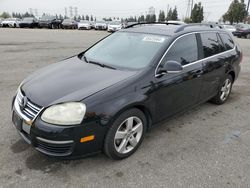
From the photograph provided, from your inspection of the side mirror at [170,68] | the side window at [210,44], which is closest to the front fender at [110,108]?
the side mirror at [170,68]

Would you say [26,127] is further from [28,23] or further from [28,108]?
[28,23]

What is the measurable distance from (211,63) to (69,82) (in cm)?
247

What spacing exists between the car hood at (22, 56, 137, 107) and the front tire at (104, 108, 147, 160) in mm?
440

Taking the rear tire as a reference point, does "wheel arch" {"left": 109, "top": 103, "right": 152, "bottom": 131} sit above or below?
above

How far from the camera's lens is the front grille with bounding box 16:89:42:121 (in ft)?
7.97

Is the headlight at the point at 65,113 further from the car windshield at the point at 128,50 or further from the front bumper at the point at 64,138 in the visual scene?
the car windshield at the point at 128,50

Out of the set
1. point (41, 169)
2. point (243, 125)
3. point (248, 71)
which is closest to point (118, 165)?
point (41, 169)

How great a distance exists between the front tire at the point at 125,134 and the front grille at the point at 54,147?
1.37 ft

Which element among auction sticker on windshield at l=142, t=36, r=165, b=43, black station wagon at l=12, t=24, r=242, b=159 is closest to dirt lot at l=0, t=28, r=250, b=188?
black station wagon at l=12, t=24, r=242, b=159

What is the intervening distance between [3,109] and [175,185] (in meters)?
3.27

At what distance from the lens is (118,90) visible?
2553 mm

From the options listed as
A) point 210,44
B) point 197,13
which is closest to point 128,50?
point 210,44

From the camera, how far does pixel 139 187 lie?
239 cm

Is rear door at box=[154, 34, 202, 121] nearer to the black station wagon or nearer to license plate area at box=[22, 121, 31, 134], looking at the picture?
the black station wagon
